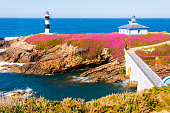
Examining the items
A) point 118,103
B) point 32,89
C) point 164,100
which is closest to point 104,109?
point 118,103

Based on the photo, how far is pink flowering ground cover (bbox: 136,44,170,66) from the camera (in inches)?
1464

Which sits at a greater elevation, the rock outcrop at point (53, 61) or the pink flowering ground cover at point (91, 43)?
the pink flowering ground cover at point (91, 43)

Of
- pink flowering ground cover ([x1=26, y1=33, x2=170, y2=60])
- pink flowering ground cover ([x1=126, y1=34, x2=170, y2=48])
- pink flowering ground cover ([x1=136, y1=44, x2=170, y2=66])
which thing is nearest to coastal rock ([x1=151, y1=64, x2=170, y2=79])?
pink flowering ground cover ([x1=136, y1=44, x2=170, y2=66])

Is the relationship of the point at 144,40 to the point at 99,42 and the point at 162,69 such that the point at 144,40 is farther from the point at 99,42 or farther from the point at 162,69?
the point at 162,69

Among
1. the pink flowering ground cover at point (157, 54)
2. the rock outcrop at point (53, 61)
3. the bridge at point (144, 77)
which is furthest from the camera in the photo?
the rock outcrop at point (53, 61)

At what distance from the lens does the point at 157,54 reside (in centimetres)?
4066

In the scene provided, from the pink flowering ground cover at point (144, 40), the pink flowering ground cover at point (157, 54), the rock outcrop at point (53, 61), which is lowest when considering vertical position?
the rock outcrop at point (53, 61)

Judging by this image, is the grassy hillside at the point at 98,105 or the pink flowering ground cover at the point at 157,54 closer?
the grassy hillside at the point at 98,105

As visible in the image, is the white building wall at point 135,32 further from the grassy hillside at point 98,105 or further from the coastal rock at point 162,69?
the grassy hillside at point 98,105

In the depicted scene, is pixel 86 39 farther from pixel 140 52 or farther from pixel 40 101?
pixel 40 101

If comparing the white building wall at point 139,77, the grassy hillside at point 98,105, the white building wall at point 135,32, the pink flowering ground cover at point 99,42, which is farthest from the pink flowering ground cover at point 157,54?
the grassy hillside at point 98,105

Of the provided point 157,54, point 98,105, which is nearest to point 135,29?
point 157,54

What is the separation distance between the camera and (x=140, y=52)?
40750 millimetres

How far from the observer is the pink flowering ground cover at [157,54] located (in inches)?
1464
